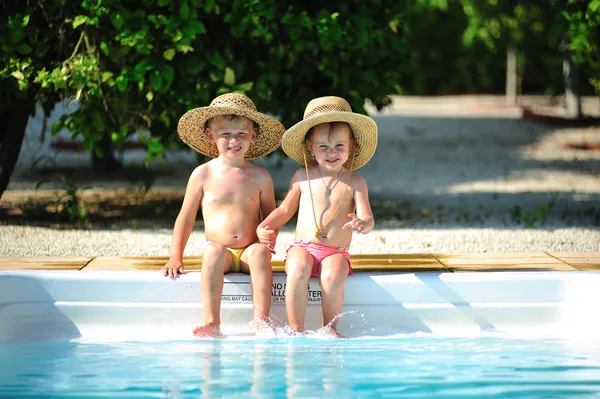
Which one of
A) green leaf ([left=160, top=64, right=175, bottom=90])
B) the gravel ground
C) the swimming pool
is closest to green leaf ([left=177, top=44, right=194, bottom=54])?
green leaf ([left=160, top=64, right=175, bottom=90])

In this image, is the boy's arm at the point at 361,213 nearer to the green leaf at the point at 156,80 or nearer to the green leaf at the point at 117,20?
the green leaf at the point at 156,80

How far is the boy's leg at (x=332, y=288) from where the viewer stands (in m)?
4.59

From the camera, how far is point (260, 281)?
15.2ft

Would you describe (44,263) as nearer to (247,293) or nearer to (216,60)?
(247,293)

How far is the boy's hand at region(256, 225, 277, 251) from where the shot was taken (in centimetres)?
473

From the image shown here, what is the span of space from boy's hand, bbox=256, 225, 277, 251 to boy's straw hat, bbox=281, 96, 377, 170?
464mm

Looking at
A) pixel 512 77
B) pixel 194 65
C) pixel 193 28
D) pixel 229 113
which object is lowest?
pixel 229 113

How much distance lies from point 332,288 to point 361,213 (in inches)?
16.9

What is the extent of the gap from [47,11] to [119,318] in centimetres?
299

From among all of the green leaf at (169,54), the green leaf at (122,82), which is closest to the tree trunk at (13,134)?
the green leaf at (122,82)

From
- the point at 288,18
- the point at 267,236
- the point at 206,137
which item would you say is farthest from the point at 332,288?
the point at 288,18

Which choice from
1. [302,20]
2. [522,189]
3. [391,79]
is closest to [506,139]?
[522,189]

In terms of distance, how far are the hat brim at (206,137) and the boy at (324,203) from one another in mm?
145

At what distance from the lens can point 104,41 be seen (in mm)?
6738
